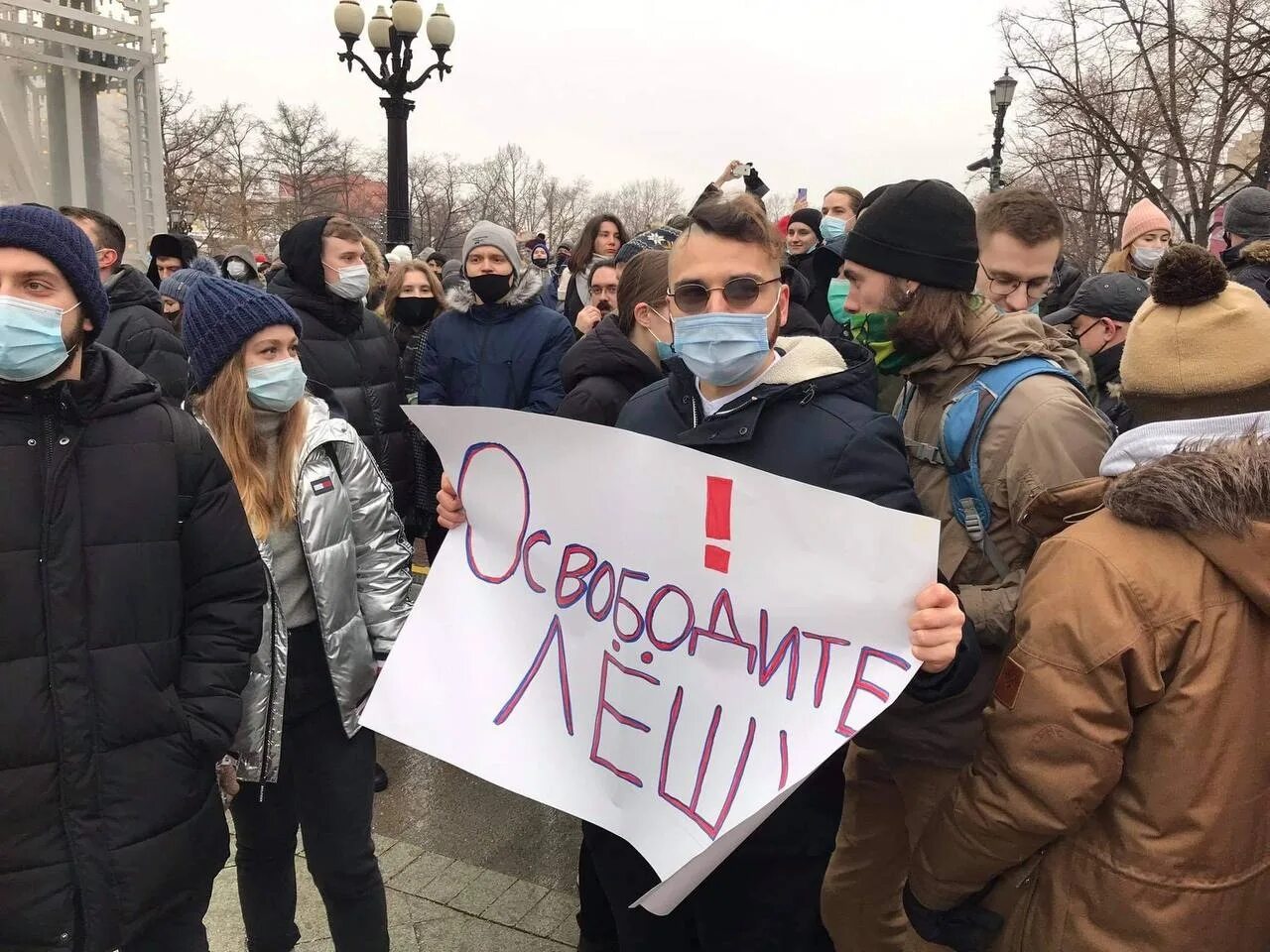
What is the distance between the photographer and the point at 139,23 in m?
11.3

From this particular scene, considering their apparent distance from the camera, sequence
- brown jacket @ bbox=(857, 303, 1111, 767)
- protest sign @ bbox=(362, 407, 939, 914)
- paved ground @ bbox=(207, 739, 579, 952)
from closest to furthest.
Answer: protest sign @ bbox=(362, 407, 939, 914) → brown jacket @ bbox=(857, 303, 1111, 767) → paved ground @ bbox=(207, 739, 579, 952)

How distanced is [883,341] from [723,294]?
64cm

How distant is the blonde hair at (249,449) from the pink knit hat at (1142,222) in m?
4.69

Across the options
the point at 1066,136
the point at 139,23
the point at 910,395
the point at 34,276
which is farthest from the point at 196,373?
the point at 1066,136

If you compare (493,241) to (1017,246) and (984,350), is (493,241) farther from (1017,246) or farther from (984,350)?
(984,350)

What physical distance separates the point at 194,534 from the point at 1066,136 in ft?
69.2

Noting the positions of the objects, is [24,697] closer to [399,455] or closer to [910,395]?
[910,395]

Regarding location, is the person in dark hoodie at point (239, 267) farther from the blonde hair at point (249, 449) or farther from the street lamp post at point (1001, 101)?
the street lamp post at point (1001, 101)

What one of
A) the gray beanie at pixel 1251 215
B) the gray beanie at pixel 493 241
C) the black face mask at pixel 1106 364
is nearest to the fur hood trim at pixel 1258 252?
the black face mask at pixel 1106 364

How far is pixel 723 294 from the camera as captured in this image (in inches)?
69.8

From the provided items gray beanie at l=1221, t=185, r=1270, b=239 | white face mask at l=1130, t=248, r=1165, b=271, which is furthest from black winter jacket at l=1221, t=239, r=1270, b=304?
white face mask at l=1130, t=248, r=1165, b=271

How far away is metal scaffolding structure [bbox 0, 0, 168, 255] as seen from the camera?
10.3m

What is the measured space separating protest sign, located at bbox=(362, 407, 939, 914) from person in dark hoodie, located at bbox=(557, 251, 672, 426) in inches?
38.8

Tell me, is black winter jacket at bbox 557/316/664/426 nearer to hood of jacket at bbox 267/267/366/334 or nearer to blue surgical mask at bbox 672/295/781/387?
blue surgical mask at bbox 672/295/781/387
